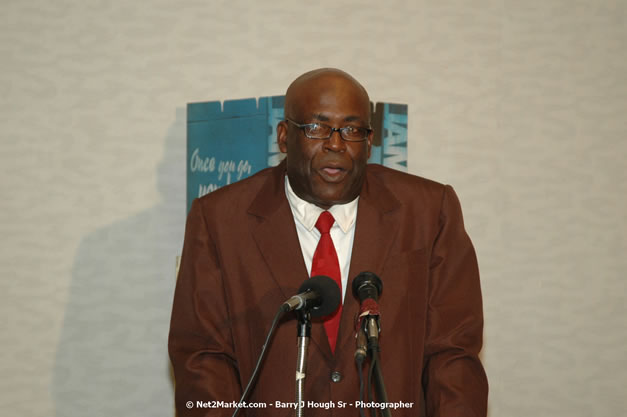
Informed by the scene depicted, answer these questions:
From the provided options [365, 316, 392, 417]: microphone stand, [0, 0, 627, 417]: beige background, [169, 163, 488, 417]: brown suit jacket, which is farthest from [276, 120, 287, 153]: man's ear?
[365, 316, 392, 417]: microphone stand

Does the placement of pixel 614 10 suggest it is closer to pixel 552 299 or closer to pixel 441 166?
pixel 441 166

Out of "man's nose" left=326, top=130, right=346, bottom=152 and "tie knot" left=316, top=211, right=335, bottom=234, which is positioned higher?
"man's nose" left=326, top=130, right=346, bottom=152

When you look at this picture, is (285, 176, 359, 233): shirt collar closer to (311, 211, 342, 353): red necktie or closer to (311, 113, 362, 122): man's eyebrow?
(311, 211, 342, 353): red necktie

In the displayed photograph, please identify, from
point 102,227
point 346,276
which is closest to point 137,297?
point 102,227

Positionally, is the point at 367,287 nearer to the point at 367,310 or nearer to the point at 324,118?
the point at 367,310

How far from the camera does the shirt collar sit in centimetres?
208

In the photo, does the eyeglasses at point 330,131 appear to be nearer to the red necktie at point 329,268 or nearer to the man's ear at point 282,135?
the man's ear at point 282,135

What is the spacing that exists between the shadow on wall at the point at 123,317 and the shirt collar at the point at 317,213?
0.98m

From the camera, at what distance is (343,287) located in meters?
2.01

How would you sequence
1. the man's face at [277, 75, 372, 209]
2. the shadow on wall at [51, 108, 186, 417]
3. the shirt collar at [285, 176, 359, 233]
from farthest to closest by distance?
the shadow on wall at [51, 108, 186, 417], the shirt collar at [285, 176, 359, 233], the man's face at [277, 75, 372, 209]

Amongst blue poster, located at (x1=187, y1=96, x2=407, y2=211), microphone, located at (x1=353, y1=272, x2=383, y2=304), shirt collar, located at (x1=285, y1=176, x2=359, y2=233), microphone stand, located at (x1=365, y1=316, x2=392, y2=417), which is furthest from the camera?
blue poster, located at (x1=187, y1=96, x2=407, y2=211)

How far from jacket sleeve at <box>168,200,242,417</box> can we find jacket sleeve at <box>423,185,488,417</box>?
60 centimetres

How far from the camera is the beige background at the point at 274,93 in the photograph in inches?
114

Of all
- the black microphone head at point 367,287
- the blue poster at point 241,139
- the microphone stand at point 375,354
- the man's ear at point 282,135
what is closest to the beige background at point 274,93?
the blue poster at point 241,139
